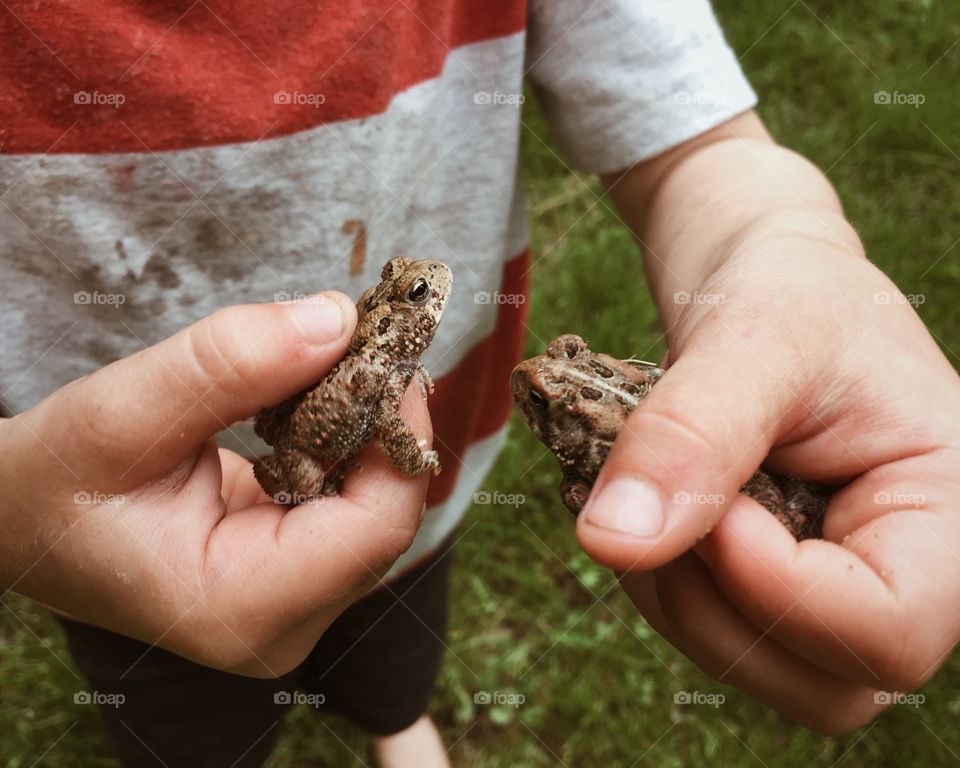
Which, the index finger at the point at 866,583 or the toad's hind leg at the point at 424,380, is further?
the toad's hind leg at the point at 424,380

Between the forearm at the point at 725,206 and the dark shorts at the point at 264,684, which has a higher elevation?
the forearm at the point at 725,206

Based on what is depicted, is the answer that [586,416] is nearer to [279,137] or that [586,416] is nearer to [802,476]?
[802,476]

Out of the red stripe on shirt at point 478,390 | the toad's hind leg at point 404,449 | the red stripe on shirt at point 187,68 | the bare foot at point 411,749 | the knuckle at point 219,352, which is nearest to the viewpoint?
the knuckle at point 219,352

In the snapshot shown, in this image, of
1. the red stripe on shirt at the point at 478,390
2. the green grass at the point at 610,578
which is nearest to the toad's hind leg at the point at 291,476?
the red stripe on shirt at the point at 478,390

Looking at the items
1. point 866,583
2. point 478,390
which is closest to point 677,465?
point 866,583

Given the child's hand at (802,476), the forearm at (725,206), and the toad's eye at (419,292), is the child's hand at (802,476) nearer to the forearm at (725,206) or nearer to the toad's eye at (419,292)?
the forearm at (725,206)

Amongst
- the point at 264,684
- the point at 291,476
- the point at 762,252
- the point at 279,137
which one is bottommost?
the point at 264,684

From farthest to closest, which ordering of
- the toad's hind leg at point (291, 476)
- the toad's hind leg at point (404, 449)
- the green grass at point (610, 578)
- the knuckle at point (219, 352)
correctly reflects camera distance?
the green grass at point (610, 578)
the toad's hind leg at point (291, 476)
the toad's hind leg at point (404, 449)
the knuckle at point (219, 352)
